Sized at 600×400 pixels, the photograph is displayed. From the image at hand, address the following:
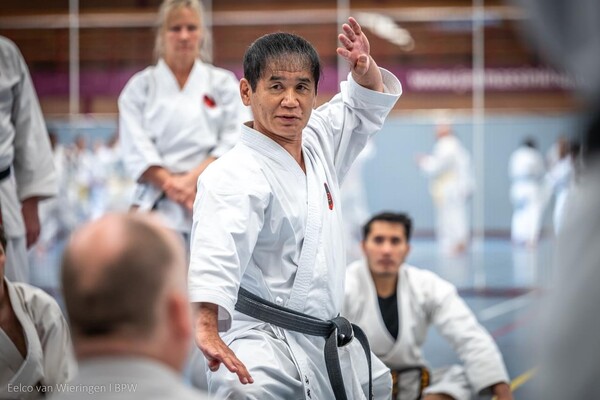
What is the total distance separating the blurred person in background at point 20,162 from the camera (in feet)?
13.4

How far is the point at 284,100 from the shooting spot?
3.26 m

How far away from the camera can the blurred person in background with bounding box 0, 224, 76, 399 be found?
3.15 meters

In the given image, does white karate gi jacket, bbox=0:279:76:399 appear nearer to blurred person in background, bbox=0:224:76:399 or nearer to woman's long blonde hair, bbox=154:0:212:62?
blurred person in background, bbox=0:224:76:399

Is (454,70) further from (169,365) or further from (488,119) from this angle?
(169,365)

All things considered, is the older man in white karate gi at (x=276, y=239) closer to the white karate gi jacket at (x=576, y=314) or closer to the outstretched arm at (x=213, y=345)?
the outstretched arm at (x=213, y=345)

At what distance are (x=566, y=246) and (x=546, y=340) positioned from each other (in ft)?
0.51

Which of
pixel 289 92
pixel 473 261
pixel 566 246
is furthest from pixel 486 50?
pixel 566 246

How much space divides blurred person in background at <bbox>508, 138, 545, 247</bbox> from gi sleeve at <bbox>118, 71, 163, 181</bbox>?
38.0 ft

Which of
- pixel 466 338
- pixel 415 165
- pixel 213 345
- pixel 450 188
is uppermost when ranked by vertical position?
pixel 213 345

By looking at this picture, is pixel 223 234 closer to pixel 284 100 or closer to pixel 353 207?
pixel 284 100

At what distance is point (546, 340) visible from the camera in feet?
4.79

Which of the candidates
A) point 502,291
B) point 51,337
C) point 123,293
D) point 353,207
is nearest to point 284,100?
point 51,337

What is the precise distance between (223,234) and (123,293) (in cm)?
149

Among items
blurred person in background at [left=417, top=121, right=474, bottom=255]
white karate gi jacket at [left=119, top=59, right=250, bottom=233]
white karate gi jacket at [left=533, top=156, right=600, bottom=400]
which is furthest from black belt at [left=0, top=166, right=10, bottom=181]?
blurred person in background at [left=417, top=121, right=474, bottom=255]
